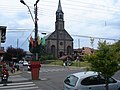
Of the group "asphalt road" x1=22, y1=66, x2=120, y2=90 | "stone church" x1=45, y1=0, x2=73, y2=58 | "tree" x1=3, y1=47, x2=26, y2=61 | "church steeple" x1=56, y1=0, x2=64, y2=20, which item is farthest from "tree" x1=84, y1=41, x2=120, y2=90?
"church steeple" x1=56, y1=0, x2=64, y2=20

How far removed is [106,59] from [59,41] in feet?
393

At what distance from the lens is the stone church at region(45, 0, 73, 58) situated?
13188cm

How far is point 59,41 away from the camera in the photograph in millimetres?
134125

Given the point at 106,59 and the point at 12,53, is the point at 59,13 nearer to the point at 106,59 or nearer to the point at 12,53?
the point at 12,53

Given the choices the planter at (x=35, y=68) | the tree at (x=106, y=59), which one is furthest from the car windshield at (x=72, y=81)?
the planter at (x=35, y=68)

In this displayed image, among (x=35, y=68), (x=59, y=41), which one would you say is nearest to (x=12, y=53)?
(x=59, y=41)

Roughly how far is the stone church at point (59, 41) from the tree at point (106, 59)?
11572 centimetres

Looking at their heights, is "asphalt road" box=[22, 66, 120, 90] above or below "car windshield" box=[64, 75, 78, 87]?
below

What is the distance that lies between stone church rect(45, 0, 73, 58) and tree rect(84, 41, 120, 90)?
115717mm

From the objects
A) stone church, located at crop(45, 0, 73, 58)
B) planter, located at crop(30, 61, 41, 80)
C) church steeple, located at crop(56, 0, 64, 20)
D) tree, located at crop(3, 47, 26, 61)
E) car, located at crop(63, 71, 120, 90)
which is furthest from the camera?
stone church, located at crop(45, 0, 73, 58)

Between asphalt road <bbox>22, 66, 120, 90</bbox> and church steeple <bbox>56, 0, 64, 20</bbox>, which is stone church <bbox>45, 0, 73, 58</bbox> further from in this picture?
asphalt road <bbox>22, 66, 120, 90</bbox>

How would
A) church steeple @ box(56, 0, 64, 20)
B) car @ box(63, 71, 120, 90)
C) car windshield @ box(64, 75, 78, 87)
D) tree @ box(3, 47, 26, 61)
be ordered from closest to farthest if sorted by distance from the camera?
car @ box(63, 71, 120, 90)
car windshield @ box(64, 75, 78, 87)
tree @ box(3, 47, 26, 61)
church steeple @ box(56, 0, 64, 20)

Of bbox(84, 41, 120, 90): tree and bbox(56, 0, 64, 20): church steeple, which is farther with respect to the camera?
bbox(56, 0, 64, 20): church steeple

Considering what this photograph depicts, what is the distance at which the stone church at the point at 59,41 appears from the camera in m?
132
